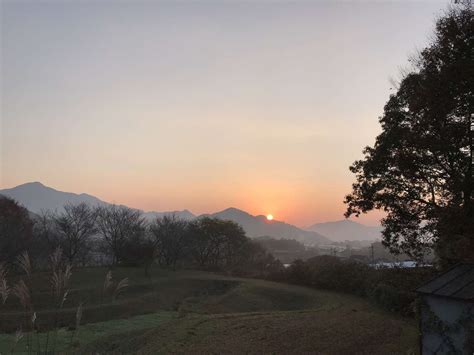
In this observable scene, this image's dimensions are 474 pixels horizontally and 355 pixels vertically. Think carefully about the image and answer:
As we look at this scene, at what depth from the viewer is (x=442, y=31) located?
→ 44.9 feet

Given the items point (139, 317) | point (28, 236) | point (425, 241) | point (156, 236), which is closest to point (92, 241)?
point (156, 236)

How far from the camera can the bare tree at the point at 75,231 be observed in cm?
5353

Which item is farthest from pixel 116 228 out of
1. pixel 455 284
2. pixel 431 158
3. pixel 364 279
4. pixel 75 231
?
pixel 455 284

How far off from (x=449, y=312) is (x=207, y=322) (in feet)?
45.8

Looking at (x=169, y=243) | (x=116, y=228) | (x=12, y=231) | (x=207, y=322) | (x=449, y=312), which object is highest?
(x=116, y=228)

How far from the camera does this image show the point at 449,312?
774 cm

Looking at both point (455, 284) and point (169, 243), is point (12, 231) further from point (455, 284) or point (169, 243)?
point (455, 284)

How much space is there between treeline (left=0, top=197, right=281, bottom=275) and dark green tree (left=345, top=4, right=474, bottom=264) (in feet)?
97.6

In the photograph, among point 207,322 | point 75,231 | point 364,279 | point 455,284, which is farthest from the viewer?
point 75,231

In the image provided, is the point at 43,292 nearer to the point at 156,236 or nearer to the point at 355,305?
the point at 355,305

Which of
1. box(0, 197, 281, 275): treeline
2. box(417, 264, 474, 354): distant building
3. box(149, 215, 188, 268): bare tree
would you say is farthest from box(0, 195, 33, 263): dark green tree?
box(417, 264, 474, 354): distant building

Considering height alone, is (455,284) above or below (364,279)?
above

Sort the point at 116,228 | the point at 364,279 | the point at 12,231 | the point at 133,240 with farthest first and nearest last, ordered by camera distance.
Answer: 1. the point at 116,228
2. the point at 133,240
3. the point at 12,231
4. the point at 364,279

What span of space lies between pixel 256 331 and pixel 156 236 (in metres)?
43.0
